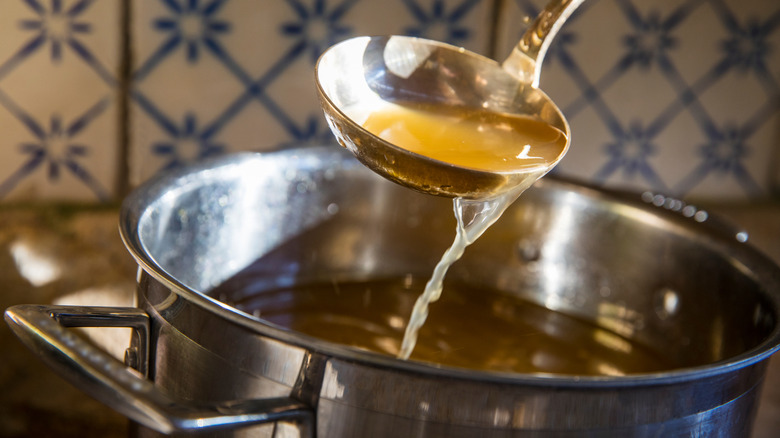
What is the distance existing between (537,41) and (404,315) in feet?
0.99

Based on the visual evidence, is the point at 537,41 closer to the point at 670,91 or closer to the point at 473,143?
the point at 473,143

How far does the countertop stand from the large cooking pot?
185 mm

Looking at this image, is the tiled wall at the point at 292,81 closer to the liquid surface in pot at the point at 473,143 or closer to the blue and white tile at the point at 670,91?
the blue and white tile at the point at 670,91

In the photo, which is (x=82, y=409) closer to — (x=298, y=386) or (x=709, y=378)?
(x=298, y=386)

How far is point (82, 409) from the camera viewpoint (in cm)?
87

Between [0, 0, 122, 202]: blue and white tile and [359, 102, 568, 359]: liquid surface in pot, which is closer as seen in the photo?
[359, 102, 568, 359]: liquid surface in pot

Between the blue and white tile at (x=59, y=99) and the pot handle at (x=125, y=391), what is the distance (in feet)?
1.68

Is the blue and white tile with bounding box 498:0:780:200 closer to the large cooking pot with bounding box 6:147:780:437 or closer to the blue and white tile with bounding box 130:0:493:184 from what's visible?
the blue and white tile with bounding box 130:0:493:184

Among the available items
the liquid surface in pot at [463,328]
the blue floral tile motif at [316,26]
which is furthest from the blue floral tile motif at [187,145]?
the liquid surface in pot at [463,328]

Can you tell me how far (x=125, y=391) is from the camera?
0.43m

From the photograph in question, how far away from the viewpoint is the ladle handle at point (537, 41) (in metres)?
0.69

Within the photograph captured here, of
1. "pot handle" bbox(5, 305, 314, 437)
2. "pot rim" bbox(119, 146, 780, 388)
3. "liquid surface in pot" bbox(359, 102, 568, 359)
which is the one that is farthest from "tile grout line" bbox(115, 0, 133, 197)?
"pot handle" bbox(5, 305, 314, 437)

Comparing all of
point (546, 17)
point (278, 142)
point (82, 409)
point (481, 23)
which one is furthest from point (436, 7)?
point (82, 409)

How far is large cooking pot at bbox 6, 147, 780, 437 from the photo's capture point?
46 cm
